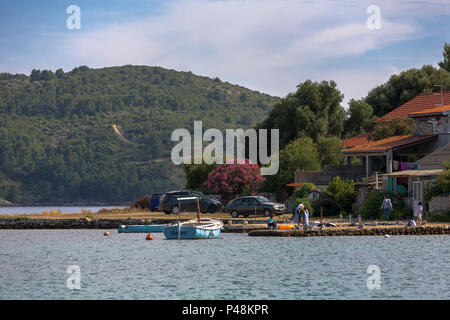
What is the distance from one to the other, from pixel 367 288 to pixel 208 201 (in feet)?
110

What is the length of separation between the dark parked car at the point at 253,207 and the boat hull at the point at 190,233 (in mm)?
8673

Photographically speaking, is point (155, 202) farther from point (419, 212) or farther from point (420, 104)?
point (419, 212)

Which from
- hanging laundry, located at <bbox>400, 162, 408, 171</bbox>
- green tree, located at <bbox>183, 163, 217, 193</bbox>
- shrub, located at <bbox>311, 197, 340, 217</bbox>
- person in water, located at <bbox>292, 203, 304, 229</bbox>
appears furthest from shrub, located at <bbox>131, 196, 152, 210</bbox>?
person in water, located at <bbox>292, 203, 304, 229</bbox>

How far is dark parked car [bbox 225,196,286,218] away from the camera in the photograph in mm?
59375

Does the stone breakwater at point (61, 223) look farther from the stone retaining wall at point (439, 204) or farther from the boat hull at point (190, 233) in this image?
the stone retaining wall at point (439, 204)

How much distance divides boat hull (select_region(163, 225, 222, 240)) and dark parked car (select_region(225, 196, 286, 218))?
8.67m

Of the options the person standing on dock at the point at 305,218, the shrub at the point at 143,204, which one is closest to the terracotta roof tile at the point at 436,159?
A: the person standing on dock at the point at 305,218

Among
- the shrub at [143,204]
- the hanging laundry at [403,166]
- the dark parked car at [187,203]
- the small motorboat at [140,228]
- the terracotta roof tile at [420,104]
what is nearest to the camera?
the small motorboat at [140,228]

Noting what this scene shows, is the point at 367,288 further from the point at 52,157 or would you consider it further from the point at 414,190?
the point at 52,157

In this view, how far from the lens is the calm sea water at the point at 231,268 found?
29.2 m

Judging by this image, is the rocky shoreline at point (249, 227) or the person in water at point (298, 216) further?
the person in water at point (298, 216)

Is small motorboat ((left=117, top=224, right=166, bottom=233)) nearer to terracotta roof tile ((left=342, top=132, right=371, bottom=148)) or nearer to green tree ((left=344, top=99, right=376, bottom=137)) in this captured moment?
terracotta roof tile ((left=342, top=132, right=371, bottom=148))

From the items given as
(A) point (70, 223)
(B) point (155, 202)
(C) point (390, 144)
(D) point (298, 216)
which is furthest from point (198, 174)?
(D) point (298, 216)

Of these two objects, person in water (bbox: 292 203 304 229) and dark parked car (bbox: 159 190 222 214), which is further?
dark parked car (bbox: 159 190 222 214)
